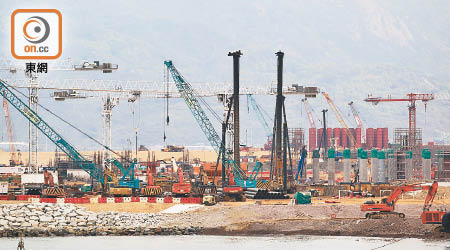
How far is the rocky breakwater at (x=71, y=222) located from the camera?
84438 mm

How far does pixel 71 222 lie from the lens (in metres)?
88.7

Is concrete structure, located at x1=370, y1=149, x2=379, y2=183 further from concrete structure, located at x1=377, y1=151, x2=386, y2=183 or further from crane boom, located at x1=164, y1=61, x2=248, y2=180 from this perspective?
crane boom, located at x1=164, y1=61, x2=248, y2=180

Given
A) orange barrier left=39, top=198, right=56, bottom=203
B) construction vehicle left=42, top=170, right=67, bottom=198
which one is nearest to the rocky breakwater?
orange barrier left=39, top=198, right=56, bottom=203

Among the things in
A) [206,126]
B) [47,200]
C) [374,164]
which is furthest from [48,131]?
[374,164]

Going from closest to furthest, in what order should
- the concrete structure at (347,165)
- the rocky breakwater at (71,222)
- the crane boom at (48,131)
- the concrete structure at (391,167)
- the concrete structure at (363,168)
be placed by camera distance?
the rocky breakwater at (71,222)
the crane boom at (48,131)
the concrete structure at (363,168)
the concrete structure at (347,165)
the concrete structure at (391,167)

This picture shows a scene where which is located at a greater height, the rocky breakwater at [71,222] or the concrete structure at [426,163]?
the concrete structure at [426,163]

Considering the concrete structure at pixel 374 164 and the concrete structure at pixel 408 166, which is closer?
the concrete structure at pixel 374 164

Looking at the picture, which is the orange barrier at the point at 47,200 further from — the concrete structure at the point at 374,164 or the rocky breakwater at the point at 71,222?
the concrete structure at the point at 374,164

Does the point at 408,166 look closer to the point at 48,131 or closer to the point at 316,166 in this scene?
the point at 316,166

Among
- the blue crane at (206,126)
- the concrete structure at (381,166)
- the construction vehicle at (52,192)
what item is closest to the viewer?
the construction vehicle at (52,192)

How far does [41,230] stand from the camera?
84938 mm

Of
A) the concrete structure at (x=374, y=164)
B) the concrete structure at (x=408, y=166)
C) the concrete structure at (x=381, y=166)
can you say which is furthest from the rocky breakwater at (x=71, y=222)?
the concrete structure at (x=408, y=166)

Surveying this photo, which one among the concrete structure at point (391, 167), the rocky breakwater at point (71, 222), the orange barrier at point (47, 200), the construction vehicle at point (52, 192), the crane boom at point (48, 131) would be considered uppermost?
the crane boom at point (48, 131)

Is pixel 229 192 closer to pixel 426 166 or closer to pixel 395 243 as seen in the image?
pixel 395 243
